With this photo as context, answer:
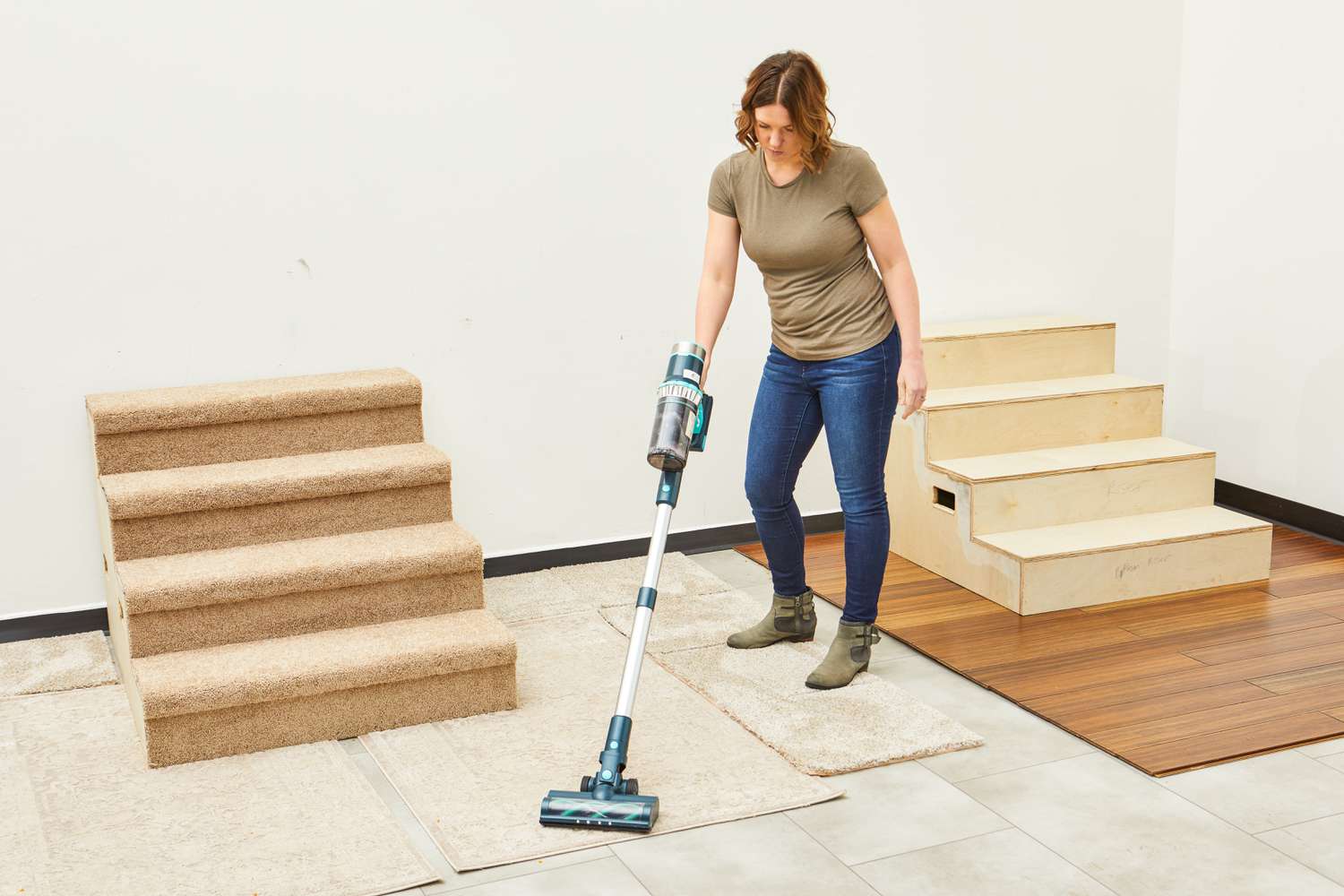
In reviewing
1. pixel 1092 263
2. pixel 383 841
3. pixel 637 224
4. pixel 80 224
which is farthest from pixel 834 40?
pixel 383 841

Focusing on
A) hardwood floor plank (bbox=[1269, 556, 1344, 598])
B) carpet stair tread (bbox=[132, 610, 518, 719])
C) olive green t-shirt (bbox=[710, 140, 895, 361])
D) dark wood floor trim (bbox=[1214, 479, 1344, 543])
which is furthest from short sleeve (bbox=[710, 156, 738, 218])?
dark wood floor trim (bbox=[1214, 479, 1344, 543])

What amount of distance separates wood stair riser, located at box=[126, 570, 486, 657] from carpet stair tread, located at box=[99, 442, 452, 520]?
0.25 m

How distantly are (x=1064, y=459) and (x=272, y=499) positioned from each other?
6.74ft

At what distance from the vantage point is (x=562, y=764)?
2670mm

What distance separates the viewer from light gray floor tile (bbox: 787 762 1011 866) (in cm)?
239

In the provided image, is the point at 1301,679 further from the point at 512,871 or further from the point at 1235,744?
the point at 512,871

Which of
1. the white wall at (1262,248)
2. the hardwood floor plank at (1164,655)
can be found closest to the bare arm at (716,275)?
the hardwood floor plank at (1164,655)

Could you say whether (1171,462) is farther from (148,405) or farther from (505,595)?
(148,405)

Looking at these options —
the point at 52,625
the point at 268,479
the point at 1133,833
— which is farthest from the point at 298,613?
the point at 1133,833

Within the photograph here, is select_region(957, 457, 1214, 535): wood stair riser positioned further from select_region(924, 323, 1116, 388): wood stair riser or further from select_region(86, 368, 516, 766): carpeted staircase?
select_region(86, 368, 516, 766): carpeted staircase

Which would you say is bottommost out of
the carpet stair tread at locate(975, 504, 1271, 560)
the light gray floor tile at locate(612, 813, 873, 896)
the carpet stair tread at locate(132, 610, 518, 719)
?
the light gray floor tile at locate(612, 813, 873, 896)

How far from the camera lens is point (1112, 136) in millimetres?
4422

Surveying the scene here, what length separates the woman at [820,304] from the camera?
2.76 meters

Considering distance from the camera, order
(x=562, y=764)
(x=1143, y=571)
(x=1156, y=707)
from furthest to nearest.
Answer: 1. (x=1143, y=571)
2. (x=1156, y=707)
3. (x=562, y=764)
